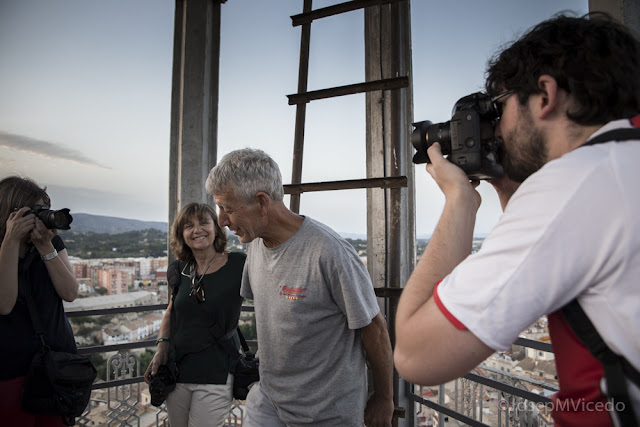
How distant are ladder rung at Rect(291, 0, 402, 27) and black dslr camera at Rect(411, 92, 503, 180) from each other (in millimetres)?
1399

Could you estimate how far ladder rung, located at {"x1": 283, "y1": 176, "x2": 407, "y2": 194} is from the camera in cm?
192

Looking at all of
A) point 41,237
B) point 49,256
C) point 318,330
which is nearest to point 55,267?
point 49,256

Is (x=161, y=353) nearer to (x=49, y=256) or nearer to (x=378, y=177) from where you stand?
(x=49, y=256)

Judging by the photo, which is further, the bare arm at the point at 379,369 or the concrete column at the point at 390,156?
the concrete column at the point at 390,156

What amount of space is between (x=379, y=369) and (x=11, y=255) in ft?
6.18

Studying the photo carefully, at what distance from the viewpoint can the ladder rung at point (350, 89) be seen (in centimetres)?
199

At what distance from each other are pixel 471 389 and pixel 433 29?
2220mm

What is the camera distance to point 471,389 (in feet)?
6.91

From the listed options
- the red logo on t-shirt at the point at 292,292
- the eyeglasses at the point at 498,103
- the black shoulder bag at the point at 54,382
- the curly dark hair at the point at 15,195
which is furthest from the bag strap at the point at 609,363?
the curly dark hair at the point at 15,195

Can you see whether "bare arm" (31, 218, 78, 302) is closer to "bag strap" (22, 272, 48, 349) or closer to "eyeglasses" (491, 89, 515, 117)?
"bag strap" (22, 272, 48, 349)

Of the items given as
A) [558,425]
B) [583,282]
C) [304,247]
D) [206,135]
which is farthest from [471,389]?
[206,135]

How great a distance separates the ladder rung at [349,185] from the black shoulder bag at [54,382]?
1.43 m

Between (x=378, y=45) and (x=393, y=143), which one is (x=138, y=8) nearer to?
(x=378, y=45)

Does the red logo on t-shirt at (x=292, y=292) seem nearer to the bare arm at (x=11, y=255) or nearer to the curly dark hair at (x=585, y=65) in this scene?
the curly dark hair at (x=585, y=65)
